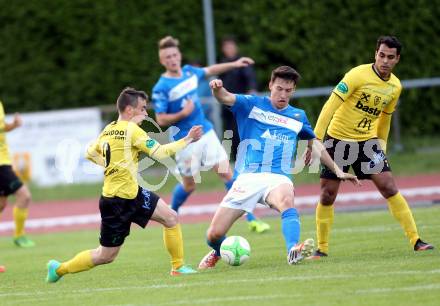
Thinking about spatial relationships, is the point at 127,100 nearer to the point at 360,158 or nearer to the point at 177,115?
the point at 360,158

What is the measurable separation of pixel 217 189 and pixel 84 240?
18.8 feet

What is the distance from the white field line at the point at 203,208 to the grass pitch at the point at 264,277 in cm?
385

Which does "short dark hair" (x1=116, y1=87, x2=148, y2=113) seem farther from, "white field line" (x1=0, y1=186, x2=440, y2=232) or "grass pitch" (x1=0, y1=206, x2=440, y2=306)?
"white field line" (x1=0, y1=186, x2=440, y2=232)

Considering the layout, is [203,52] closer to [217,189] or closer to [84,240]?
[217,189]

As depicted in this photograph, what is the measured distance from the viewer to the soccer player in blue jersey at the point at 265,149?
32.3ft

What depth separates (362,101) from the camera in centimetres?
1044

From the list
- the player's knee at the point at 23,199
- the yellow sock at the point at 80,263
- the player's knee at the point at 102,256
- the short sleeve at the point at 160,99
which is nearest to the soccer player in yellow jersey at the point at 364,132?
the player's knee at the point at 102,256

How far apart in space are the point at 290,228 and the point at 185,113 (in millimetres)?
4781

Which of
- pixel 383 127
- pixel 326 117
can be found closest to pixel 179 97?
pixel 383 127

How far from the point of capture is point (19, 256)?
43.2 feet

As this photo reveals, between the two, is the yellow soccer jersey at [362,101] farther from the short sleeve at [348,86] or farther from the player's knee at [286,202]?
the player's knee at [286,202]

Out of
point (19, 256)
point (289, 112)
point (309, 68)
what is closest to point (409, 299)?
point (289, 112)

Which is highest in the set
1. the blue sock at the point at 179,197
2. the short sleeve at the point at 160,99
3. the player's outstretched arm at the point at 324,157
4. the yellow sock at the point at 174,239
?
the player's outstretched arm at the point at 324,157

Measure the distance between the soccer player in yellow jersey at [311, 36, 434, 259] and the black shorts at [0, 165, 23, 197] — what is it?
535cm
